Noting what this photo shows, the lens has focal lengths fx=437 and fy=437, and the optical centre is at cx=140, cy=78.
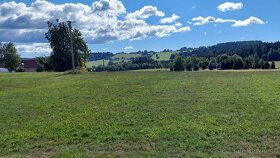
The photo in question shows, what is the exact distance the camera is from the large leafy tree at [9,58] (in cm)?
12794

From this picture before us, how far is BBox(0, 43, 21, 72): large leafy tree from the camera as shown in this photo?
5037 inches

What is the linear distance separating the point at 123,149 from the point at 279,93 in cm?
1200

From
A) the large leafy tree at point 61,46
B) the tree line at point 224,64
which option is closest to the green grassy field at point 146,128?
the large leafy tree at point 61,46

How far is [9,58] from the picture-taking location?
128250 mm

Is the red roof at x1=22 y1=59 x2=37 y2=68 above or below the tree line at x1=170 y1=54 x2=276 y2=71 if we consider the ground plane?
above

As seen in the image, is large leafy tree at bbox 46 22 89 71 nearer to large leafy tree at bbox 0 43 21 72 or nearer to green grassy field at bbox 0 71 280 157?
large leafy tree at bbox 0 43 21 72


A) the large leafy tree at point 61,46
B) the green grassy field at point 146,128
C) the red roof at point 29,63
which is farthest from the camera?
the red roof at point 29,63

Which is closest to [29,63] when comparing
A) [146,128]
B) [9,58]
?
[9,58]

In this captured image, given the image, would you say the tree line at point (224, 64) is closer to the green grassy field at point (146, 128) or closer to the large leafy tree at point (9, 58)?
the large leafy tree at point (9, 58)

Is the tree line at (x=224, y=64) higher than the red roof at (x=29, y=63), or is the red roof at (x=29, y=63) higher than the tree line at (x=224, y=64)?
the red roof at (x=29, y=63)

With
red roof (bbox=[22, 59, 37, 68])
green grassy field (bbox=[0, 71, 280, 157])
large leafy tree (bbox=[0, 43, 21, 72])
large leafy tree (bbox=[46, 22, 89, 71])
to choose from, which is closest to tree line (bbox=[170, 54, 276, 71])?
large leafy tree (bbox=[46, 22, 89, 71])

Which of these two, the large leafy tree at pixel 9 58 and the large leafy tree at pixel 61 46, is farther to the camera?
the large leafy tree at pixel 9 58

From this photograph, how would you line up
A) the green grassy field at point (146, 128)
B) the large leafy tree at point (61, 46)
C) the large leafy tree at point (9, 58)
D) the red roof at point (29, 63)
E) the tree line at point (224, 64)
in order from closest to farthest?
the green grassy field at point (146, 128)
the large leafy tree at point (61, 46)
the tree line at point (224, 64)
the large leafy tree at point (9, 58)
the red roof at point (29, 63)

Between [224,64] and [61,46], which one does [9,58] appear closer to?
[61,46]
